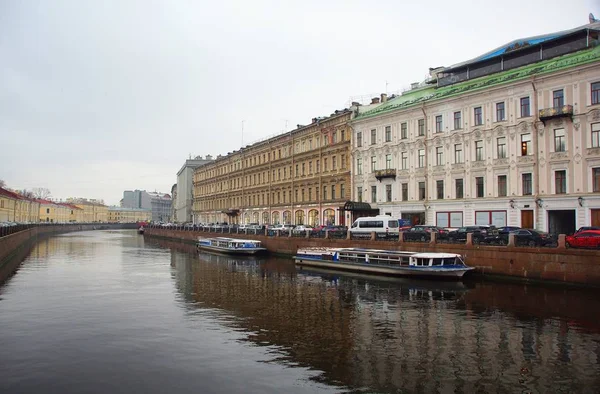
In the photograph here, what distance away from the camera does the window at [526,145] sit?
37.7 meters

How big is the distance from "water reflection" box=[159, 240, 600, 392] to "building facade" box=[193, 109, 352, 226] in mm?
27235

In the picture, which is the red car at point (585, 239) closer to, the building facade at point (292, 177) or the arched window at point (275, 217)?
the building facade at point (292, 177)

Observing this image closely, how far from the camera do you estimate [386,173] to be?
49375 millimetres

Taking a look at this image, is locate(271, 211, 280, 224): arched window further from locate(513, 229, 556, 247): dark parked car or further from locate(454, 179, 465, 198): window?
locate(513, 229, 556, 247): dark parked car

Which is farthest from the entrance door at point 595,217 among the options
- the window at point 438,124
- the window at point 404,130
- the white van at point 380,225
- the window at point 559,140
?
the window at point 404,130

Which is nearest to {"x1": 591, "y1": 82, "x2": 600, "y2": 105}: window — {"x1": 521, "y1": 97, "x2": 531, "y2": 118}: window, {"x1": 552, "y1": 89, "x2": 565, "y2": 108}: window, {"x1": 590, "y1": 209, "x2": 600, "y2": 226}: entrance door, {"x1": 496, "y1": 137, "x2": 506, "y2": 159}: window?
{"x1": 552, "y1": 89, "x2": 565, "y2": 108}: window

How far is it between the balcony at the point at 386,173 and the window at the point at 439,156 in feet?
16.7

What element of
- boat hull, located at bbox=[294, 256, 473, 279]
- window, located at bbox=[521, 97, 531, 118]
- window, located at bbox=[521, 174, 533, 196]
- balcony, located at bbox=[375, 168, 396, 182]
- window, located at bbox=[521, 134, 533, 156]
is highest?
window, located at bbox=[521, 97, 531, 118]

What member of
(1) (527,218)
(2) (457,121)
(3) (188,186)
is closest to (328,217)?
(2) (457,121)

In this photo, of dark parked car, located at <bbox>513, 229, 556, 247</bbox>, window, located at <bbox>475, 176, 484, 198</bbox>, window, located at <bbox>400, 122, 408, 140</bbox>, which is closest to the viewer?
dark parked car, located at <bbox>513, 229, 556, 247</bbox>

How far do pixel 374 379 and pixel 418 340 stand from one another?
14.6 ft

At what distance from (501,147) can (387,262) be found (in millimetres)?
14461

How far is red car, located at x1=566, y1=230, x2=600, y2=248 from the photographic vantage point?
82.3 ft

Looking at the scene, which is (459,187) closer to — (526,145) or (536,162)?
(526,145)
